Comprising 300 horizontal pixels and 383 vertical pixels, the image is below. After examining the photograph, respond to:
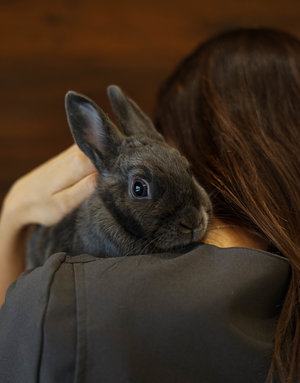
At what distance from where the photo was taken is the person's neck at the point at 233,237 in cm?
102

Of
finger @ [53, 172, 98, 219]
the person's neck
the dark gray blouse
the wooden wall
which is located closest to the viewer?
the dark gray blouse

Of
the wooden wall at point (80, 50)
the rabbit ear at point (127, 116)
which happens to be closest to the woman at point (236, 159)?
the rabbit ear at point (127, 116)

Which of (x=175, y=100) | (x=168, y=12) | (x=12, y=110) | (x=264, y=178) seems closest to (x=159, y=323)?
(x=264, y=178)

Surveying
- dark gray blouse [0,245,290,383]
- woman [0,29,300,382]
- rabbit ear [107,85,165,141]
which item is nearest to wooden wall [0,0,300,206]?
woman [0,29,300,382]

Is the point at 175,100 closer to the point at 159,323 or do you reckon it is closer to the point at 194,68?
the point at 194,68

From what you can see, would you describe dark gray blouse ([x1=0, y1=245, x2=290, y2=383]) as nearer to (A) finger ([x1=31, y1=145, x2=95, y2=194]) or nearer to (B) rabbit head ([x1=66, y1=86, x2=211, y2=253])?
(B) rabbit head ([x1=66, y1=86, x2=211, y2=253])

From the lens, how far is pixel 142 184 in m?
1.00

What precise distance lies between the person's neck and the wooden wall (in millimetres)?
1442

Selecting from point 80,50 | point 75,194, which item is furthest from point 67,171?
point 80,50

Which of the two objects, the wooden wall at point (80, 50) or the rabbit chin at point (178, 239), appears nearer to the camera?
the rabbit chin at point (178, 239)

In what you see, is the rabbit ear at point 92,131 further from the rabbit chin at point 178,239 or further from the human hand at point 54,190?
the rabbit chin at point 178,239

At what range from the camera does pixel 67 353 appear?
0.72 metres

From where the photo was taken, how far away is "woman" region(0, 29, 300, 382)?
37.3 inches

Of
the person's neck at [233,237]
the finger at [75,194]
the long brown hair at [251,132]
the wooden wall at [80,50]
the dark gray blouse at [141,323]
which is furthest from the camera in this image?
the wooden wall at [80,50]
